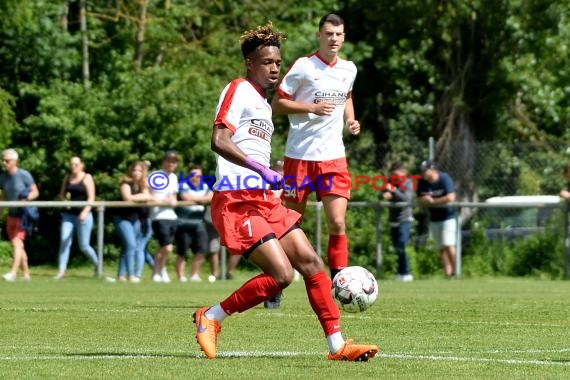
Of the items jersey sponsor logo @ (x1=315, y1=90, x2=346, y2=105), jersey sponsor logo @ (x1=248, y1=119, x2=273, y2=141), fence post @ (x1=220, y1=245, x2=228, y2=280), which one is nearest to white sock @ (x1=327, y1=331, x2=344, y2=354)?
jersey sponsor logo @ (x1=248, y1=119, x2=273, y2=141)

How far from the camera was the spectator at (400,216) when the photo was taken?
2181 centimetres

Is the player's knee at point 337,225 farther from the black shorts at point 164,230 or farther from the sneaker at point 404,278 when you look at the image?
the sneaker at point 404,278

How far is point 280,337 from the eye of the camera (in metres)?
10.5

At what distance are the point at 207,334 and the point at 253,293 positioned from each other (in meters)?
0.38

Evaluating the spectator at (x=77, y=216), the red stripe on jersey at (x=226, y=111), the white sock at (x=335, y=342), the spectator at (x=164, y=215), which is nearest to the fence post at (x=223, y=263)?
the spectator at (x=164, y=215)

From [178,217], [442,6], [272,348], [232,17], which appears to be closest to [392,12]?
[442,6]

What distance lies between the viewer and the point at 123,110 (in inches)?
1119

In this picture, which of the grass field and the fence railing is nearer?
the grass field

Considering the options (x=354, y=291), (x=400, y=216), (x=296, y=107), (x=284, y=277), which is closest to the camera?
(x=284, y=277)

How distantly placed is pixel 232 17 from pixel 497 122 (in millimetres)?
6518

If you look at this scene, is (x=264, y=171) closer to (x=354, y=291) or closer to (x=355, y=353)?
(x=355, y=353)

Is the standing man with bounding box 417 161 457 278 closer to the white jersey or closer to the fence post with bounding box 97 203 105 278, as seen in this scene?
the white jersey

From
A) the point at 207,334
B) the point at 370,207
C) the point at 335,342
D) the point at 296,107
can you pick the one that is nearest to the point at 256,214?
the point at 207,334

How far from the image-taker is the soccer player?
8.87 metres
